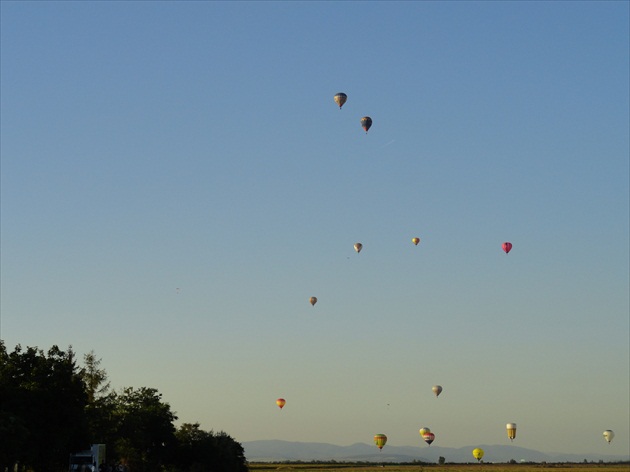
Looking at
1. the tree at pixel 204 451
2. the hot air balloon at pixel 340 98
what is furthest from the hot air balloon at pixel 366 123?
the tree at pixel 204 451

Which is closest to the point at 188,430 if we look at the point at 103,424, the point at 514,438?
the point at 103,424

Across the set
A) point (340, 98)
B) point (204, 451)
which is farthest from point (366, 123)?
point (204, 451)

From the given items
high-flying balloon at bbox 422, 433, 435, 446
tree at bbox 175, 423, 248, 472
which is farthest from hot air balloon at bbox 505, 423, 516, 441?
tree at bbox 175, 423, 248, 472

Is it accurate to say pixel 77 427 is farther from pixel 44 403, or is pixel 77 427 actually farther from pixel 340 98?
pixel 340 98

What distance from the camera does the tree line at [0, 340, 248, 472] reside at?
6962 centimetres

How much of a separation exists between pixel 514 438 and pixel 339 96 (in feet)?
190

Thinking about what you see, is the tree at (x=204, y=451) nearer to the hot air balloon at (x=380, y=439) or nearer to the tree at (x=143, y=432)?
the tree at (x=143, y=432)

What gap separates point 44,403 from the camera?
71.4 metres

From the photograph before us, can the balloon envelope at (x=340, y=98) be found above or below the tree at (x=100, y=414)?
above

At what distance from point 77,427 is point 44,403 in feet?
10.2

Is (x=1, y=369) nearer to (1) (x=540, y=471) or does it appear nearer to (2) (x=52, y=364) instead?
(2) (x=52, y=364)

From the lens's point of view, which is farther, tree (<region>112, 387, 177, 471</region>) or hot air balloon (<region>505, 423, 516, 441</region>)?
hot air balloon (<region>505, 423, 516, 441</region>)

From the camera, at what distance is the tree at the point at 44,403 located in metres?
69.9

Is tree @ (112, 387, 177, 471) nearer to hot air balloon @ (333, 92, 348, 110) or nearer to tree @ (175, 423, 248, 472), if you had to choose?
tree @ (175, 423, 248, 472)
